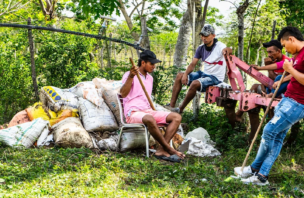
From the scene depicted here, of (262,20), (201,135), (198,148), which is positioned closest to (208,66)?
(201,135)

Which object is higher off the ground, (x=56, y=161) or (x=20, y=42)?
(x=20, y=42)

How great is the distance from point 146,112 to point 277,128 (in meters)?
1.95

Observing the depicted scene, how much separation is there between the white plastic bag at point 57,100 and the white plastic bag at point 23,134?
0.51 metres

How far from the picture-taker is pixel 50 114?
17.7 ft

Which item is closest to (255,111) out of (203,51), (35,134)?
(203,51)

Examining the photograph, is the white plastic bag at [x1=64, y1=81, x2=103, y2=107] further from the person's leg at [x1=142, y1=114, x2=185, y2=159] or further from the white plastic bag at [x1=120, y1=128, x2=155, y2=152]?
the person's leg at [x1=142, y1=114, x2=185, y2=159]

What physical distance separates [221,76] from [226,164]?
1724 mm

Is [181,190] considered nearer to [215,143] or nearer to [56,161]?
[56,161]

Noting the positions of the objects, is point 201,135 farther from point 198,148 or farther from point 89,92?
point 89,92

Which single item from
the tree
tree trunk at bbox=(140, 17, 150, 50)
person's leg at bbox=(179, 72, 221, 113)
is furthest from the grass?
the tree

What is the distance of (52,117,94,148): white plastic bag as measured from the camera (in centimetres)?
461

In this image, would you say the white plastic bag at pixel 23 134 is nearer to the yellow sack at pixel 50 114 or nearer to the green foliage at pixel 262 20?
the yellow sack at pixel 50 114

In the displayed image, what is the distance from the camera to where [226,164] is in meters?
4.40

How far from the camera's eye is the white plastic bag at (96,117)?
5.15m
